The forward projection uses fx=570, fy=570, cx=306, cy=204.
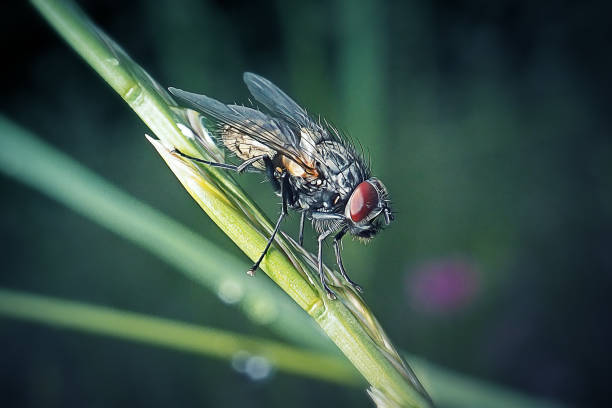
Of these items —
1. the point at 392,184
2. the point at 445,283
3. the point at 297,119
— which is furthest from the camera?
the point at 392,184

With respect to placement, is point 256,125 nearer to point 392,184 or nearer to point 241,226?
point 241,226

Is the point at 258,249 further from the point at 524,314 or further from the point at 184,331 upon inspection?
the point at 524,314

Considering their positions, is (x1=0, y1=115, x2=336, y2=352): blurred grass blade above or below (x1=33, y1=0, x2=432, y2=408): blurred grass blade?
above

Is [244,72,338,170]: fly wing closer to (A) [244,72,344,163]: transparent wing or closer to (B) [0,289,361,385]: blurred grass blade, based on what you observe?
(A) [244,72,344,163]: transparent wing

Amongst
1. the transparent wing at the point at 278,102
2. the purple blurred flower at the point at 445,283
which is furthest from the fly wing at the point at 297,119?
the purple blurred flower at the point at 445,283

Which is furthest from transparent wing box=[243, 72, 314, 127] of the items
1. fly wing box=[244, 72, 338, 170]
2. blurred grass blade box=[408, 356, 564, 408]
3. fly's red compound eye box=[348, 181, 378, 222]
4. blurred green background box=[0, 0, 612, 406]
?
A: blurred green background box=[0, 0, 612, 406]

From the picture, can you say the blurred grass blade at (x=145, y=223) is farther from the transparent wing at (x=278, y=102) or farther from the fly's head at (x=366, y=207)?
the transparent wing at (x=278, y=102)

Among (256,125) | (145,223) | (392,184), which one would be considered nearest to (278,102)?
(256,125)
